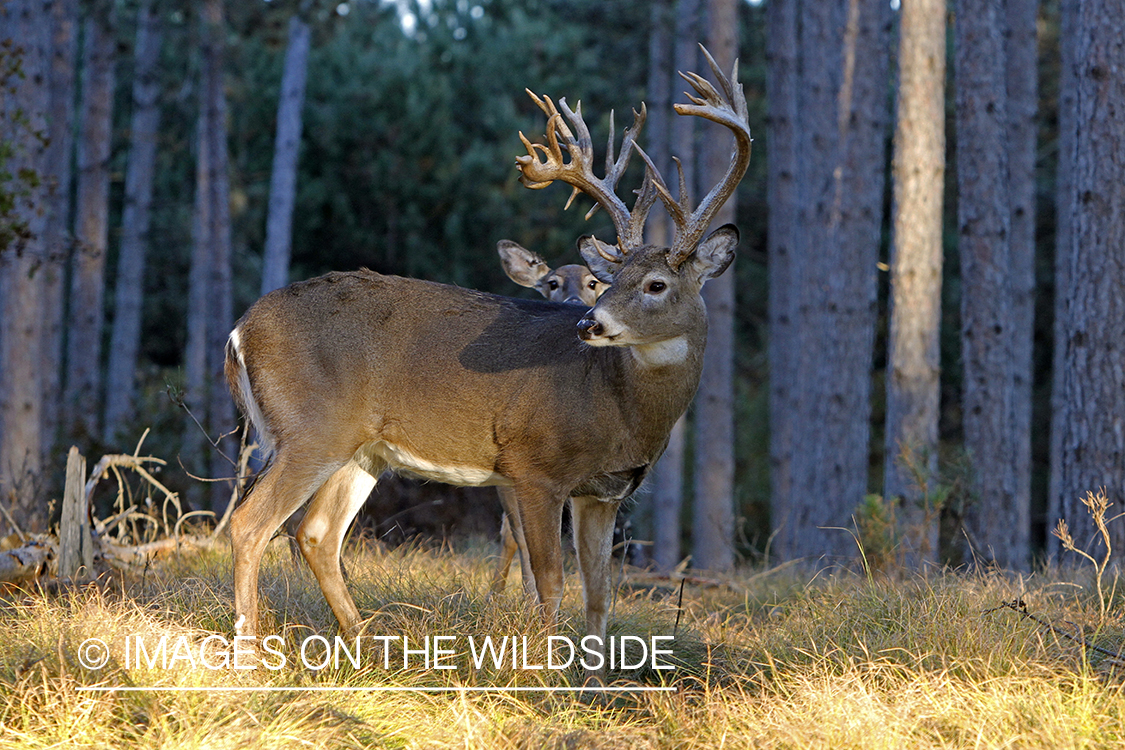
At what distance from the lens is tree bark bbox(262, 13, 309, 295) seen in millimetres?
15992

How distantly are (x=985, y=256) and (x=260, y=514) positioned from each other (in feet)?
21.9

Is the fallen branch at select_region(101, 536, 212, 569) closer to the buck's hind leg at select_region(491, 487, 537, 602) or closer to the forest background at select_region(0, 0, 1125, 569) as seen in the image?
the forest background at select_region(0, 0, 1125, 569)

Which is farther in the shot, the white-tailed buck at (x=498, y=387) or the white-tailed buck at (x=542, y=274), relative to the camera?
the white-tailed buck at (x=542, y=274)

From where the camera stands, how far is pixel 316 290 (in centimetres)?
569

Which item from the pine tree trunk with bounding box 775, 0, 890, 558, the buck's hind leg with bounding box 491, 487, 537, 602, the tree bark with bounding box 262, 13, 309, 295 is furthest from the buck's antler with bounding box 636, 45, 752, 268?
the tree bark with bounding box 262, 13, 309, 295

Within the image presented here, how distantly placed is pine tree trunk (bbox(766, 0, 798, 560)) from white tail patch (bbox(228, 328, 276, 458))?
31.9 feet

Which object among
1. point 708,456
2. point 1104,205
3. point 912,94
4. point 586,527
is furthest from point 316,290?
point 708,456

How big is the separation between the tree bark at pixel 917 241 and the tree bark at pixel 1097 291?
1.66m

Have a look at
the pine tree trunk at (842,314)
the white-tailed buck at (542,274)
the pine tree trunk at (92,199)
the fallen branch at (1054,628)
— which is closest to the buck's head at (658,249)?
the fallen branch at (1054,628)

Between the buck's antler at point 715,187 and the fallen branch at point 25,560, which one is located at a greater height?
the buck's antler at point 715,187

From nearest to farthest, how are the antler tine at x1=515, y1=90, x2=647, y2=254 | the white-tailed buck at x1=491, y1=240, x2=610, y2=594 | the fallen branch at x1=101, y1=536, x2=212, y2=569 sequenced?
1. the antler tine at x1=515, y1=90, x2=647, y2=254
2. the fallen branch at x1=101, y1=536, x2=212, y2=569
3. the white-tailed buck at x1=491, y1=240, x2=610, y2=594

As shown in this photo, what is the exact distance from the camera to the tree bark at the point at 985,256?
9688 millimetres

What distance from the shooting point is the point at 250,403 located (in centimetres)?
561

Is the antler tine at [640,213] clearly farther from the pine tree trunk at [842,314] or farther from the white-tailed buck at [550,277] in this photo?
the pine tree trunk at [842,314]
